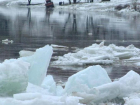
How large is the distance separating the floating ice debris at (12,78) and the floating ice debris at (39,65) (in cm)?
101

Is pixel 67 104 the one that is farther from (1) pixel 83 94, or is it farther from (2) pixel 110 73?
(2) pixel 110 73

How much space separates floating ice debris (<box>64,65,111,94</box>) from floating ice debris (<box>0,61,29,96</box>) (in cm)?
101

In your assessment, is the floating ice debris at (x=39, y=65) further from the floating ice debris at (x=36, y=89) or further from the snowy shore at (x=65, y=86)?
the floating ice debris at (x=36, y=89)

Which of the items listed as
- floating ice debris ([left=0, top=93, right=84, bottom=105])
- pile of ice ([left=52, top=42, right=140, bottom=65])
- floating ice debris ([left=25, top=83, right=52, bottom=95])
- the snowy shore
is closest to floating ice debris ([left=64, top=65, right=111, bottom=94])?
the snowy shore

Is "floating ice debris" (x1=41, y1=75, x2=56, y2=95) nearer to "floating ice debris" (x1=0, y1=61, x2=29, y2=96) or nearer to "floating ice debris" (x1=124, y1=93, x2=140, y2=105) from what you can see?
"floating ice debris" (x1=0, y1=61, x2=29, y2=96)

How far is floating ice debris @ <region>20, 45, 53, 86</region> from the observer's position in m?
6.98

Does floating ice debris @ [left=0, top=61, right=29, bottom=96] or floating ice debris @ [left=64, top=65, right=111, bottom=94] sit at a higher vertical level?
floating ice debris @ [left=0, top=61, right=29, bottom=96]

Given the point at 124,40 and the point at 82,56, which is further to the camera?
the point at 124,40

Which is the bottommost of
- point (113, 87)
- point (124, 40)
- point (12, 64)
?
point (124, 40)

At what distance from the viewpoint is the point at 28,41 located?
16.7m

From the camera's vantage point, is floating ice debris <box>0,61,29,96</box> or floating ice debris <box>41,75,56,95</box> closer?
floating ice debris <box>0,61,29,96</box>

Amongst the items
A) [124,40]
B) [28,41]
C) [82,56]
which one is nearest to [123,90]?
[82,56]

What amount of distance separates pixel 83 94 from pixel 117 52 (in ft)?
19.8

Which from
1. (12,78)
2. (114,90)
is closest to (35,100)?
(12,78)
